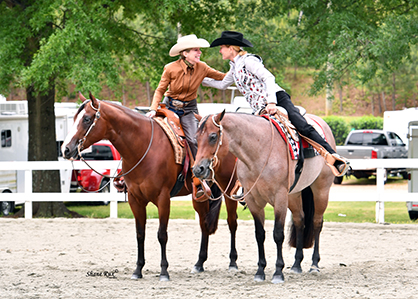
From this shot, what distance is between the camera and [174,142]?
6676 millimetres

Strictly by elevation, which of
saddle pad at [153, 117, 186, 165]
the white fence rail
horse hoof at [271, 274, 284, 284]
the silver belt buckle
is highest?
the silver belt buckle

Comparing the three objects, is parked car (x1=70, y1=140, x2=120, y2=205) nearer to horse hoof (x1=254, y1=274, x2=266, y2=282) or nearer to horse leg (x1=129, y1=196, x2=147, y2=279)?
horse leg (x1=129, y1=196, x2=147, y2=279)

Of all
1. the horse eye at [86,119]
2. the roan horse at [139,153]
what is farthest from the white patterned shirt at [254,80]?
the horse eye at [86,119]

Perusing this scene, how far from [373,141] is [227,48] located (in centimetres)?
1959

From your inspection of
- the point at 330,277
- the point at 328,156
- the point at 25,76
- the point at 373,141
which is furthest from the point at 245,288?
the point at 373,141

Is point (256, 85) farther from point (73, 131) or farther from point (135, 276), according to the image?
point (135, 276)

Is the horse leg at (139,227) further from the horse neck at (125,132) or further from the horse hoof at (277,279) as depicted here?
the horse hoof at (277,279)

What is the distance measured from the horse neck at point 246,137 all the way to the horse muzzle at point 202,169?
17.2 inches

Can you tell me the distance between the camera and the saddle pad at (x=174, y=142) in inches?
262

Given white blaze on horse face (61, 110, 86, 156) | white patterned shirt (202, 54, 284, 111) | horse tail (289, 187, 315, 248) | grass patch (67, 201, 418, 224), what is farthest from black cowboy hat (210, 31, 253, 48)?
grass patch (67, 201, 418, 224)

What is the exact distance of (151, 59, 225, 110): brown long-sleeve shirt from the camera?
22.5 feet

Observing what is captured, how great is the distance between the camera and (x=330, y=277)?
644cm

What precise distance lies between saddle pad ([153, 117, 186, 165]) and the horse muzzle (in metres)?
1.28
